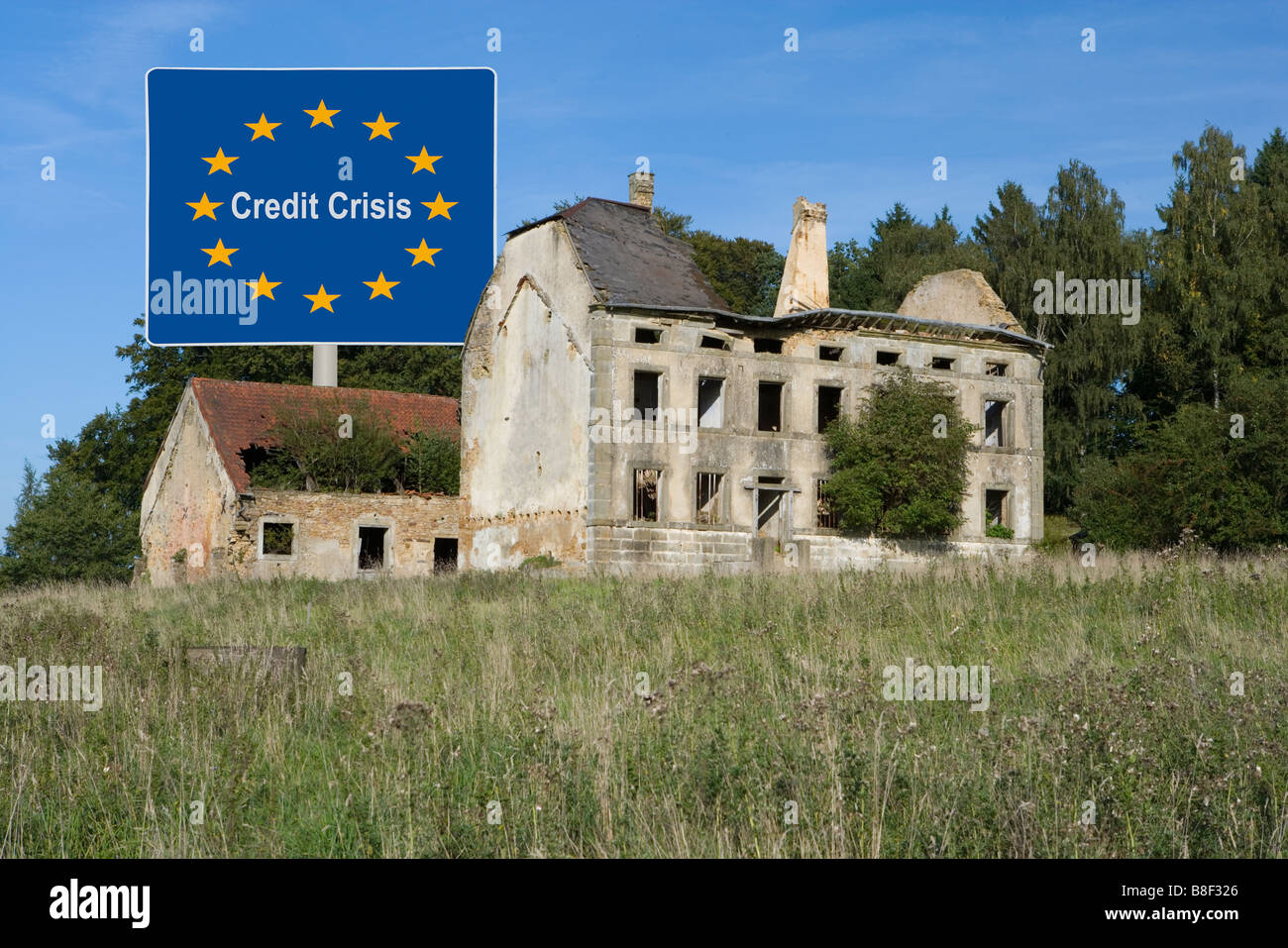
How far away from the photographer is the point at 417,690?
351 inches

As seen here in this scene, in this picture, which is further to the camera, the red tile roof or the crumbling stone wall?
the red tile roof

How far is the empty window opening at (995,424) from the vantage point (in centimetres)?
3503

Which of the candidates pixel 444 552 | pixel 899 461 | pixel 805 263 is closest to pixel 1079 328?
pixel 805 263

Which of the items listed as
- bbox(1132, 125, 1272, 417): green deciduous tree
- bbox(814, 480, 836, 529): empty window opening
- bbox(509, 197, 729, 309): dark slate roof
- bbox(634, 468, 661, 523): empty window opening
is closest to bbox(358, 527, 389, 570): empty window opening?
bbox(634, 468, 661, 523): empty window opening

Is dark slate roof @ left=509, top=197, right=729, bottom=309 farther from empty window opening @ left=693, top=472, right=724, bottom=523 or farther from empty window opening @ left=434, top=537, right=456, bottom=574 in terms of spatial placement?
empty window opening @ left=434, top=537, right=456, bottom=574

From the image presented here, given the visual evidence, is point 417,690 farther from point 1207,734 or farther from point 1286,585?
point 1286,585

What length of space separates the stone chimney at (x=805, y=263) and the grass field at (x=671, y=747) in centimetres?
2413

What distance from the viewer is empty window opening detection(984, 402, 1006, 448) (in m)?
Result: 35.0

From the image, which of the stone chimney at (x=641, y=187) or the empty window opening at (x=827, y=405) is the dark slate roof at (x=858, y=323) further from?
the stone chimney at (x=641, y=187)

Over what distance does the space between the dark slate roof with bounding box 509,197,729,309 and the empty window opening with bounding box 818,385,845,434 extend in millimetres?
3745

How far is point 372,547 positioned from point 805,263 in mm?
14334

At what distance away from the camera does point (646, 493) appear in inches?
1205

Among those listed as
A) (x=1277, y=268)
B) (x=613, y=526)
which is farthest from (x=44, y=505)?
(x=1277, y=268)

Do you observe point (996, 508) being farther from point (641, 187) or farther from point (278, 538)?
point (278, 538)
